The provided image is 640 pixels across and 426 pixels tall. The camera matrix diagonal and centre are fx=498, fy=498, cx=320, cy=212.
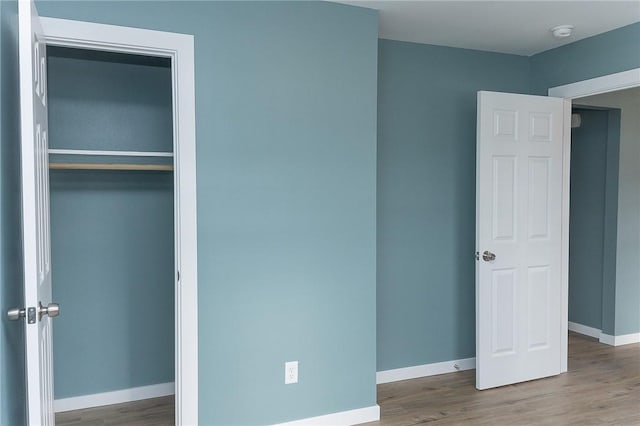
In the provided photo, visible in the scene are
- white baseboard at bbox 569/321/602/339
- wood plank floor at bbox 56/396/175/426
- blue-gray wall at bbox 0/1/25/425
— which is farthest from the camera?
white baseboard at bbox 569/321/602/339

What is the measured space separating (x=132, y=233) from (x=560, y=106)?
3.22m

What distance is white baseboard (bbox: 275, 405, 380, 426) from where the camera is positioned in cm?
286

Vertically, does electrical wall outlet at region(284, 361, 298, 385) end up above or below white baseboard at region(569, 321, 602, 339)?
above

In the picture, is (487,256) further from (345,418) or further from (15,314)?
(15,314)

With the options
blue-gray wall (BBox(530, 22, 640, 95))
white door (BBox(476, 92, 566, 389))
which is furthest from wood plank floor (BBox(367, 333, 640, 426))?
blue-gray wall (BBox(530, 22, 640, 95))

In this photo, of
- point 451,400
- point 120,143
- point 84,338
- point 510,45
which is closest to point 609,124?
point 510,45

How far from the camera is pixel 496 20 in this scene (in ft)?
10.4

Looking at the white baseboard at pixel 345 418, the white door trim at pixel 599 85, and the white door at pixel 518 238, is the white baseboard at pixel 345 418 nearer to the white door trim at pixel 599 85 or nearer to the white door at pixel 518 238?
the white door at pixel 518 238

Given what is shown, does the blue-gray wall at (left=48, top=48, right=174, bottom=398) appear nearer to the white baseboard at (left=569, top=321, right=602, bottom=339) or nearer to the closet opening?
the closet opening

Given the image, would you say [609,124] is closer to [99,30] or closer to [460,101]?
[460,101]

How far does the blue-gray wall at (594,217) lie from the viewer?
4.66 metres

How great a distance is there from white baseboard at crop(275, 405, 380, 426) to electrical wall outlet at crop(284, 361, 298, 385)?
0.23 metres

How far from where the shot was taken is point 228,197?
264 cm

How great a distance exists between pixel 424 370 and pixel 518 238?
121cm
